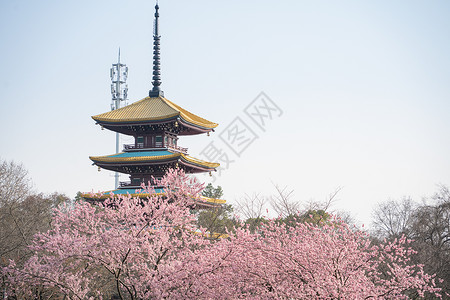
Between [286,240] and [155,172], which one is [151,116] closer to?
[155,172]

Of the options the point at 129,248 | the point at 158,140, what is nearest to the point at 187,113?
the point at 158,140

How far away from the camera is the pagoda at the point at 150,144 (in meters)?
27.0

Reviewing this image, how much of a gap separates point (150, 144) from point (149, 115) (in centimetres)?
182

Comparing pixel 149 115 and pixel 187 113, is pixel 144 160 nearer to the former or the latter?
pixel 149 115

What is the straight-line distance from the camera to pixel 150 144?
1124 inches

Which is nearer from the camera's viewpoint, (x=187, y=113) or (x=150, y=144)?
(x=150, y=144)

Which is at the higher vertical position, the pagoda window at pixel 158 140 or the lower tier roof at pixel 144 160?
the pagoda window at pixel 158 140

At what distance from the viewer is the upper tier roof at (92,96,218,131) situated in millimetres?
27406

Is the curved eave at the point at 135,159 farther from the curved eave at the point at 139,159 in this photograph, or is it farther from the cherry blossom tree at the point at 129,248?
the cherry blossom tree at the point at 129,248

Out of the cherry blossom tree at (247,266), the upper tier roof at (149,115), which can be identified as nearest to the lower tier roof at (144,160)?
the upper tier roof at (149,115)

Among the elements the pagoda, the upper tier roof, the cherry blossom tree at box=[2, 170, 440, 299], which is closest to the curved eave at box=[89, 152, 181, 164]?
the pagoda

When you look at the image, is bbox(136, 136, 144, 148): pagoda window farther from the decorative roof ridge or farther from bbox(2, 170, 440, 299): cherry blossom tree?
bbox(2, 170, 440, 299): cherry blossom tree

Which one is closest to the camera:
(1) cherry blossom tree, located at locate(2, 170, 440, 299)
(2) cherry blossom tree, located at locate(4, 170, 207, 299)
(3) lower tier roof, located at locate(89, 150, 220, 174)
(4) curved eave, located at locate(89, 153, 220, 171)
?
(1) cherry blossom tree, located at locate(2, 170, 440, 299)

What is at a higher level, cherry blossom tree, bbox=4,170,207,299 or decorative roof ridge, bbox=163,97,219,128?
decorative roof ridge, bbox=163,97,219,128
